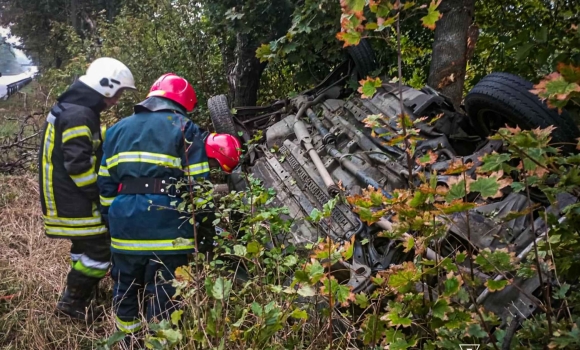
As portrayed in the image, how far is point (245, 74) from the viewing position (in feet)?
22.4

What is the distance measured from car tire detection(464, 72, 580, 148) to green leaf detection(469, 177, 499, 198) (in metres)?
1.36

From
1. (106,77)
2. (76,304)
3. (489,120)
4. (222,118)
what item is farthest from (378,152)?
(222,118)

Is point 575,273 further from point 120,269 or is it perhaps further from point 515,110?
point 120,269

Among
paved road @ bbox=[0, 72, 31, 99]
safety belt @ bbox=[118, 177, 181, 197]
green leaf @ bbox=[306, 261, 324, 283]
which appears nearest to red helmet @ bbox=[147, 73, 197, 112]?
safety belt @ bbox=[118, 177, 181, 197]

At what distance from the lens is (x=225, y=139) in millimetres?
3408

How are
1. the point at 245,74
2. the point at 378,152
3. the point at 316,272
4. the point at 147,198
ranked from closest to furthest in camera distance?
the point at 316,272, the point at 378,152, the point at 147,198, the point at 245,74

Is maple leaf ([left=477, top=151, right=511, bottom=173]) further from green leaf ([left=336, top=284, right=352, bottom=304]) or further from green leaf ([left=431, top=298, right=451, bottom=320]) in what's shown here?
green leaf ([left=336, top=284, right=352, bottom=304])

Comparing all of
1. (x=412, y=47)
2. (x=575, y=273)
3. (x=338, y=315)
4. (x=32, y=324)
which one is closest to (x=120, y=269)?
(x=32, y=324)

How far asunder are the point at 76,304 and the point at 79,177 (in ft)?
3.04

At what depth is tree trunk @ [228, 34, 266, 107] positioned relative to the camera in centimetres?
659

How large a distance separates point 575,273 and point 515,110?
1.50 meters

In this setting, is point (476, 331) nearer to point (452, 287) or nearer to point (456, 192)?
point (452, 287)

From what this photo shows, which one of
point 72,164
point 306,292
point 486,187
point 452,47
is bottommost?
point 72,164

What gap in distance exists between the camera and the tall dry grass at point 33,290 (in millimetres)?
3102
